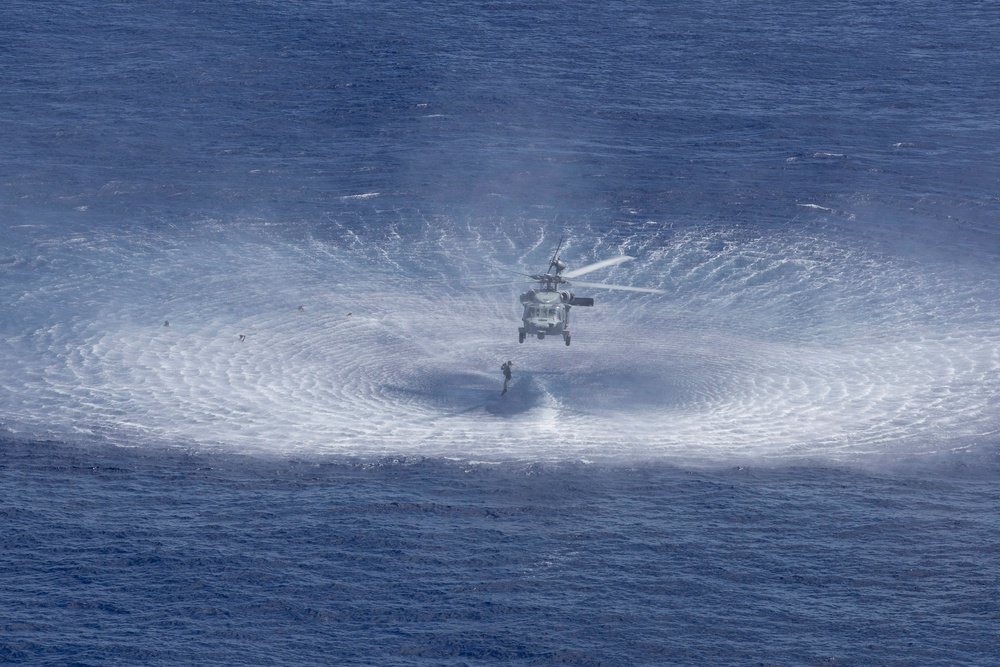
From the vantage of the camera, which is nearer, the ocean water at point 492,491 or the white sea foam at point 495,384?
the ocean water at point 492,491

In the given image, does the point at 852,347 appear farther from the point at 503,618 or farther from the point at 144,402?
the point at 144,402

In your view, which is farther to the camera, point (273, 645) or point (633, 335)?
point (633, 335)

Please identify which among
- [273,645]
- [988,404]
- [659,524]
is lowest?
[273,645]

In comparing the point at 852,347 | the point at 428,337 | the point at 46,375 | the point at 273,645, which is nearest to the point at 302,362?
the point at 428,337

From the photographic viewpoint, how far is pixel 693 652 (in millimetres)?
132500

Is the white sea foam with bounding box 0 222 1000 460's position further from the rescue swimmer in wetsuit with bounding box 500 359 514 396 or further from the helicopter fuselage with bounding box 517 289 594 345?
the helicopter fuselage with bounding box 517 289 594 345

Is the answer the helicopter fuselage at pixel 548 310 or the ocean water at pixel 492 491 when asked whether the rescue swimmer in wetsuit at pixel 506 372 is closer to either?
the ocean water at pixel 492 491

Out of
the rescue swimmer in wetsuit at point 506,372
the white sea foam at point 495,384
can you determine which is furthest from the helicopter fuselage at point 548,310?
the white sea foam at point 495,384

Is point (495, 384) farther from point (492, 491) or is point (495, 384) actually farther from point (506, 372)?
point (492, 491)

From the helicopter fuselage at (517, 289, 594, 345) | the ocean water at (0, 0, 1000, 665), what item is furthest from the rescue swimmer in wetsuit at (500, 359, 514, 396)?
the helicopter fuselage at (517, 289, 594, 345)

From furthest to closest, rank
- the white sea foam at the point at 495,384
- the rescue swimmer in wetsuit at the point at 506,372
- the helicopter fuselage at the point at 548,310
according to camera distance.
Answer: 1. the rescue swimmer in wetsuit at the point at 506,372
2. the helicopter fuselage at the point at 548,310
3. the white sea foam at the point at 495,384

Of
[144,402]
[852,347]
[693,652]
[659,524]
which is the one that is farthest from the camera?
[852,347]

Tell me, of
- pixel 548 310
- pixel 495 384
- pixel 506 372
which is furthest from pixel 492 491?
pixel 548 310

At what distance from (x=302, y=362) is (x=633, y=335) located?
1744 inches
